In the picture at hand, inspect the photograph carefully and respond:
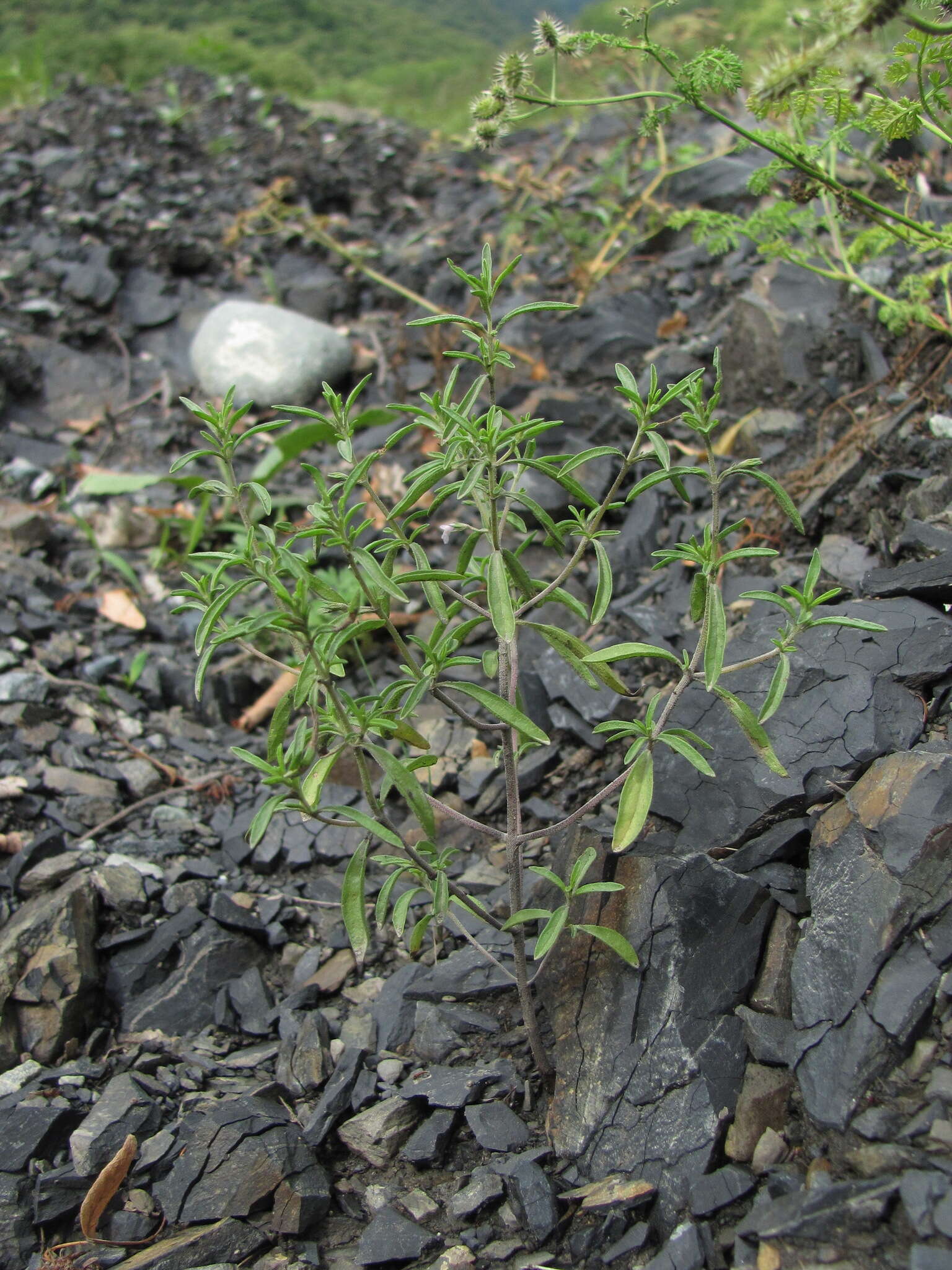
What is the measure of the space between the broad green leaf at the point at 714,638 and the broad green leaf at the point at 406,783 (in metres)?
0.58

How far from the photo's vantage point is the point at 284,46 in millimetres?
10695

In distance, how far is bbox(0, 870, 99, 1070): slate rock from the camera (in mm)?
2297

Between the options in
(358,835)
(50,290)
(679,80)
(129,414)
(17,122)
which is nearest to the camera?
(679,80)

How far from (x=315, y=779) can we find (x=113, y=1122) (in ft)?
3.24

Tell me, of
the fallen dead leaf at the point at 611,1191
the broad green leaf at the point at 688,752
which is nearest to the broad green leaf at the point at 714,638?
the broad green leaf at the point at 688,752

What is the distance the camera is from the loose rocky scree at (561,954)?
1698mm

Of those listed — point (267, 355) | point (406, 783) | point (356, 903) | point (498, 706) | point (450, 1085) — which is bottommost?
point (450, 1085)

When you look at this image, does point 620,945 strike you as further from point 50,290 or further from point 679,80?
point 50,290

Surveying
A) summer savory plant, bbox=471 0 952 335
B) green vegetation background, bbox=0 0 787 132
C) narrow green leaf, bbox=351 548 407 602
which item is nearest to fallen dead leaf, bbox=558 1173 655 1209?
narrow green leaf, bbox=351 548 407 602

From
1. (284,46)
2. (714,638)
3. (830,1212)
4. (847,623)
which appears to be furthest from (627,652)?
(284,46)

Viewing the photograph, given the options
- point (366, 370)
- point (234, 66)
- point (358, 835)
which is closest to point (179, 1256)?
point (358, 835)

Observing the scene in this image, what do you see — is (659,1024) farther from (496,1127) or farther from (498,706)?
(498,706)

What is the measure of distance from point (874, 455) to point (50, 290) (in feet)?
16.4

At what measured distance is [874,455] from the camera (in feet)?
10.0
